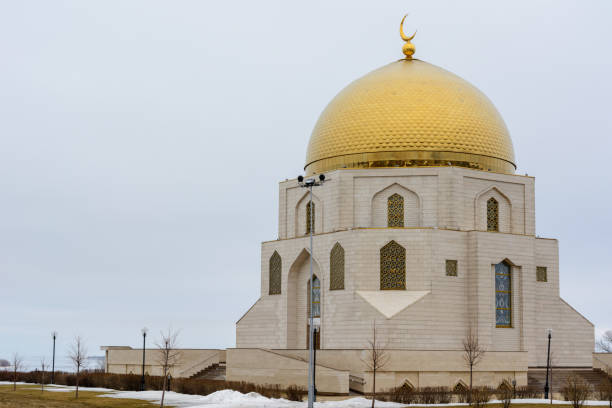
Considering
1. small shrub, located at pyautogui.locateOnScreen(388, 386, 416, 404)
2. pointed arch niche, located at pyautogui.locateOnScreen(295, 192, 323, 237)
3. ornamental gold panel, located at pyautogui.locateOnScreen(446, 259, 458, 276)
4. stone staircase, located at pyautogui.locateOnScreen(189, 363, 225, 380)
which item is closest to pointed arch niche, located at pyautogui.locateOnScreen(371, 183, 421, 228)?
ornamental gold panel, located at pyautogui.locateOnScreen(446, 259, 458, 276)

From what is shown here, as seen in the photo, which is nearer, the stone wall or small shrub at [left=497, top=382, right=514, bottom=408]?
small shrub at [left=497, top=382, right=514, bottom=408]

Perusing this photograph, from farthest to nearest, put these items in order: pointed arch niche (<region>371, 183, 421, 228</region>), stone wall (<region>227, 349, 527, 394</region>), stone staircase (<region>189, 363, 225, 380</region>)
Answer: stone staircase (<region>189, 363, 225, 380</region>) < pointed arch niche (<region>371, 183, 421, 228</region>) < stone wall (<region>227, 349, 527, 394</region>)

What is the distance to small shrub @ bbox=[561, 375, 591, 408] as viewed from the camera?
26288 mm

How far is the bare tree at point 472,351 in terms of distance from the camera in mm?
33531

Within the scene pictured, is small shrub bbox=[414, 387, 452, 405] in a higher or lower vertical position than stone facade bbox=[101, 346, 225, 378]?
lower

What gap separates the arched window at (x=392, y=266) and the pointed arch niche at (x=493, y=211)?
4294 millimetres

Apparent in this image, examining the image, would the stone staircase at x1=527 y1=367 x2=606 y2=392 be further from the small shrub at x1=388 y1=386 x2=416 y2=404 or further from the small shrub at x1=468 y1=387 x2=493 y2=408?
the small shrub at x1=388 y1=386 x2=416 y2=404

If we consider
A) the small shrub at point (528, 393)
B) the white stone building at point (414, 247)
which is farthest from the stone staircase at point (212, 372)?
the small shrub at point (528, 393)

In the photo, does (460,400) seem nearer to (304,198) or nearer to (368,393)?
(368,393)

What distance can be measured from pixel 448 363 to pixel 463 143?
11263mm

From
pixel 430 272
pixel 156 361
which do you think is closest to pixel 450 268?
pixel 430 272

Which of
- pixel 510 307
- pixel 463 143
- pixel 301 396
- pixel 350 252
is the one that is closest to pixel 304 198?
pixel 350 252

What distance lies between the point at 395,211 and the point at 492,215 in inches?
190

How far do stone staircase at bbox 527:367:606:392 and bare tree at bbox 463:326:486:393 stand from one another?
2563mm
